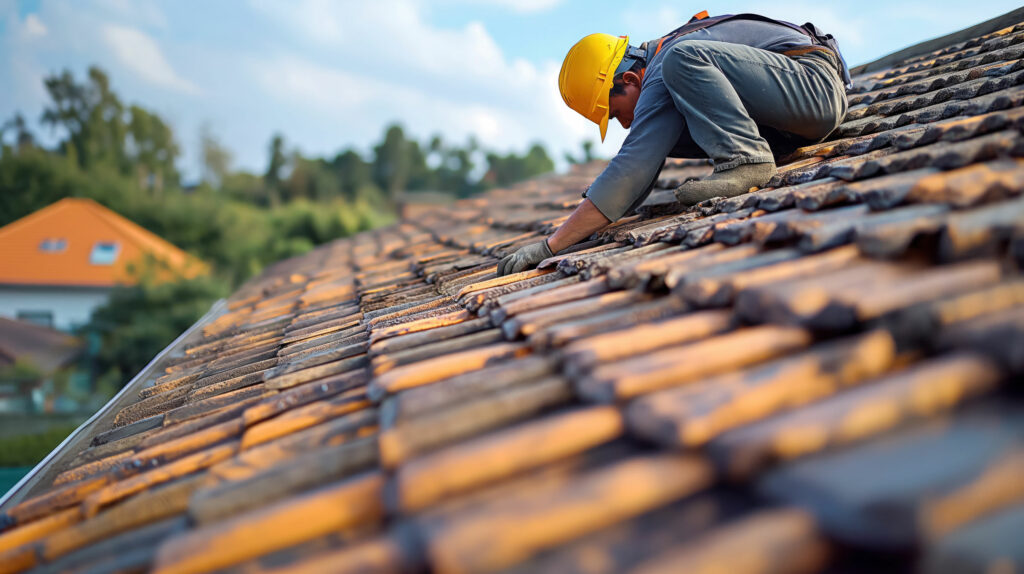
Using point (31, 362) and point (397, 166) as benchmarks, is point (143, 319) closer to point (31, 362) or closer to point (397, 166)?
point (31, 362)

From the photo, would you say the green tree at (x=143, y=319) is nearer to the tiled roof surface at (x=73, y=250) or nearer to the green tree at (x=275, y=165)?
the tiled roof surface at (x=73, y=250)

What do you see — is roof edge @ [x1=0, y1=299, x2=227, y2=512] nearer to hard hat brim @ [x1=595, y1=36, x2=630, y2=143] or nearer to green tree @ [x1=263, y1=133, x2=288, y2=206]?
hard hat brim @ [x1=595, y1=36, x2=630, y2=143]

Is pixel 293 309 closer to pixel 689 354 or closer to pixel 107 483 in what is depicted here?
pixel 107 483

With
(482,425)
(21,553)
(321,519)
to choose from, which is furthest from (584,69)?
(21,553)

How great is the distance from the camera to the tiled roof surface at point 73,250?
19172mm

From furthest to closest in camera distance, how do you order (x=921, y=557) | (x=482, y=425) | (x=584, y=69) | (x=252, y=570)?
(x=584, y=69) → (x=482, y=425) → (x=252, y=570) → (x=921, y=557)

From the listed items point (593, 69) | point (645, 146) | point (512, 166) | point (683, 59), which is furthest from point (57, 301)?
point (512, 166)

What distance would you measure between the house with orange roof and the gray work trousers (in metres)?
21.0

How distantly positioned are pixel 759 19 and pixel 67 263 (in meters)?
23.5

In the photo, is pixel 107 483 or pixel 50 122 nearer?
pixel 107 483

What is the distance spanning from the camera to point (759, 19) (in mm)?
2760

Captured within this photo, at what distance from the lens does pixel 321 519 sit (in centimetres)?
95

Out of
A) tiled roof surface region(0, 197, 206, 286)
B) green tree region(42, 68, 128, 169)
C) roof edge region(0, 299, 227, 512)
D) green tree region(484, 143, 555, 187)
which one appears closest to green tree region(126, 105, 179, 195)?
green tree region(42, 68, 128, 169)

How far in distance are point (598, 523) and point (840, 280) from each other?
0.71 metres
